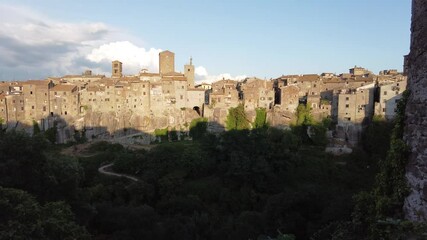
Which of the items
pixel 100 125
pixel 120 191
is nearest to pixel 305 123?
pixel 120 191

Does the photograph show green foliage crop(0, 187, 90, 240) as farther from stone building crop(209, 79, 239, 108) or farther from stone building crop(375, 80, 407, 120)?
stone building crop(209, 79, 239, 108)

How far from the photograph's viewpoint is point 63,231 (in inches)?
430

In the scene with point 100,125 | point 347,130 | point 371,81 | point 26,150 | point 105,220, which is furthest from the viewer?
point 100,125

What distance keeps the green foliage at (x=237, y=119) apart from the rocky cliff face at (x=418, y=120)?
38.1 meters

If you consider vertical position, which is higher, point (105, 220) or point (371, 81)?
point (371, 81)

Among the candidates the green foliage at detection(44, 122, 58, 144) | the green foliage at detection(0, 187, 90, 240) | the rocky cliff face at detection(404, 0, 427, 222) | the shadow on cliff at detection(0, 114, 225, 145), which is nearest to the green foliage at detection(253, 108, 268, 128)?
the shadow on cliff at detection(0, 114, 225, 145)

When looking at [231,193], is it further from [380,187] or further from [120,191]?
[380,187]

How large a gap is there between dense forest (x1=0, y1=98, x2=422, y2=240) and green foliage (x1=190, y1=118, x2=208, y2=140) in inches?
134

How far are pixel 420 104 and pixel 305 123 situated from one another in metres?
35.0

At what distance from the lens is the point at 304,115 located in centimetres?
4072

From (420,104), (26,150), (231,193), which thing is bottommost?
(231,193)

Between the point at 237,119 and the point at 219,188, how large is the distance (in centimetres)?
1689

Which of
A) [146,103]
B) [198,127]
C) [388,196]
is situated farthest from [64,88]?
[388,196]

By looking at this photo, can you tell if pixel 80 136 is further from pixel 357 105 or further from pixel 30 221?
pixel 30 221
